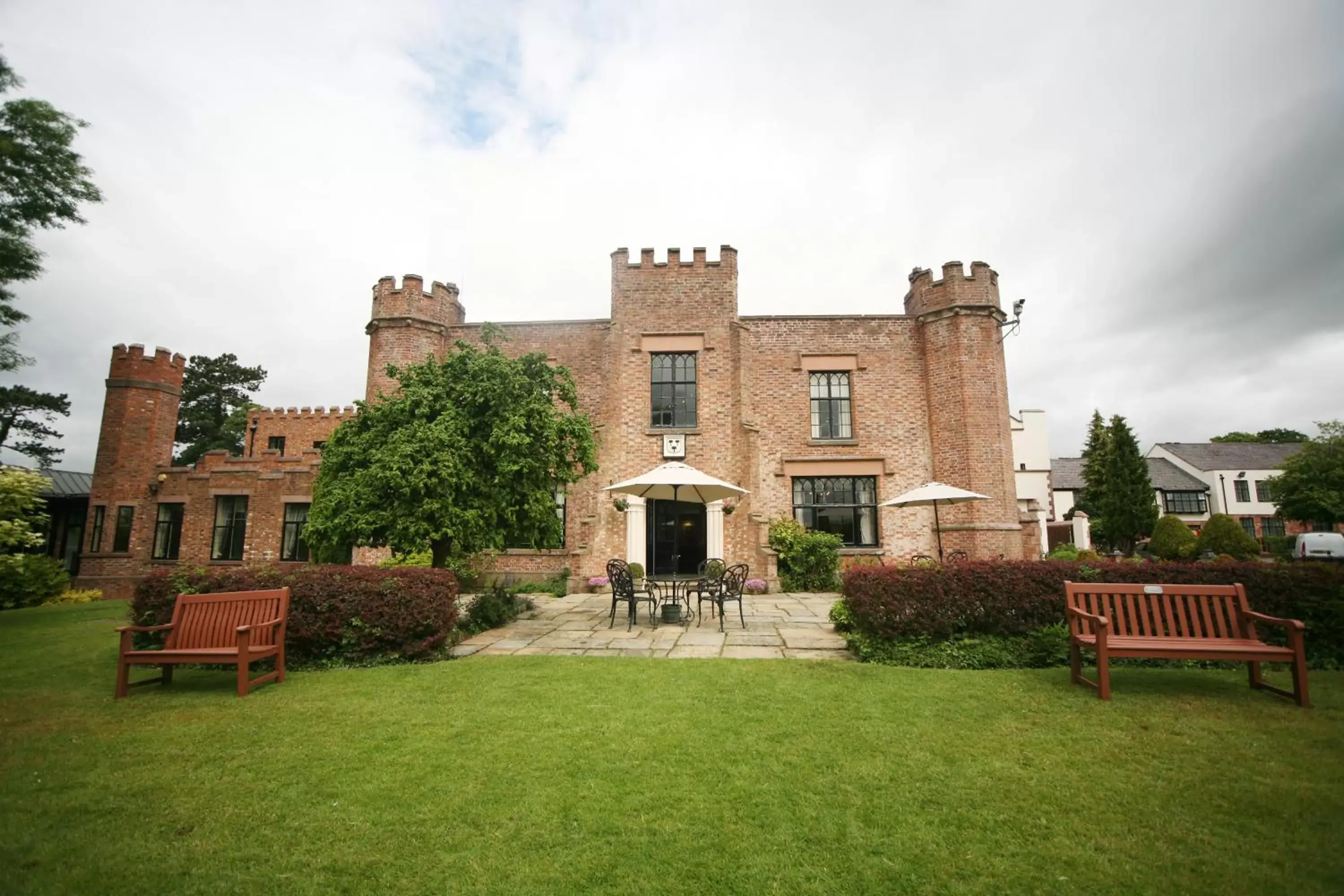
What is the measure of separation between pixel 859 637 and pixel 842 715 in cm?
252

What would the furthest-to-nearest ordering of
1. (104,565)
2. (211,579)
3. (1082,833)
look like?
(104,565), (211,579), (1082,833)

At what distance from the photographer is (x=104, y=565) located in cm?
1819

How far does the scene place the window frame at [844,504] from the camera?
51.8 feet

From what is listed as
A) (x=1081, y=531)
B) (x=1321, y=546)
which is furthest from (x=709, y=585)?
(x=1321, y=546)

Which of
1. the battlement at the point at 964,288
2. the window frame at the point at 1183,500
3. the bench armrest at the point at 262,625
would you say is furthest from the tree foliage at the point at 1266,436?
the bench armrest at the point at 262,625

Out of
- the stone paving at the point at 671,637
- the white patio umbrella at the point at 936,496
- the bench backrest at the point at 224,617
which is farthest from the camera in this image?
the white patio umbrella at the point at 936,496

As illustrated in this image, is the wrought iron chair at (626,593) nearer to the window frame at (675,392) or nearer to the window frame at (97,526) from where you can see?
the window frame at (675,392)

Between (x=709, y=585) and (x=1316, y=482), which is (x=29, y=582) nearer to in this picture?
(x=709, y=585)

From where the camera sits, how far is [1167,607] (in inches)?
222

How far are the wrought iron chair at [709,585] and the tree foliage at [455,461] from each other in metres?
2.65

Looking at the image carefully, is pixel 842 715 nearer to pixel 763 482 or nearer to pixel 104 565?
pixel 763 482

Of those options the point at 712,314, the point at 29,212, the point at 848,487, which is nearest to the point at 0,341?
the point at 29,212

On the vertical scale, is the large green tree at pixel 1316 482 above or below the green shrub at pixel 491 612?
above

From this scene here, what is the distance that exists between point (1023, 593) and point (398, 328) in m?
15.6
